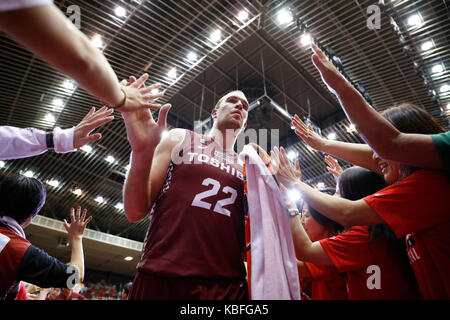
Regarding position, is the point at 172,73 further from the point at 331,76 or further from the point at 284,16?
the point at 331,76

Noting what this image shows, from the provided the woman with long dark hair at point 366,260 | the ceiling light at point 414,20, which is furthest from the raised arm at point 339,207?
the ceiling light at point 414,20

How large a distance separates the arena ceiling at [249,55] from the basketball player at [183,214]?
3875 mm

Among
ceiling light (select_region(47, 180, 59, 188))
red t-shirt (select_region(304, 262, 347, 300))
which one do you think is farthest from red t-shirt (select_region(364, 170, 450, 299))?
ceiling light (select_region(47, 180, 59, 188))

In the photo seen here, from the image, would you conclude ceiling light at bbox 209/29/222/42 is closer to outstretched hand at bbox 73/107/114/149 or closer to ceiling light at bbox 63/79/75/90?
ceiling light at bbox 63/79/75/90

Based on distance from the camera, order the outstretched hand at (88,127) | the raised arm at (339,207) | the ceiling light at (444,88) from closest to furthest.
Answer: the raised arm at (339,207), the outstretched hand at (88,127), the ceiling light at (444,88)

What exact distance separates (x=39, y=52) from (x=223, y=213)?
0.95 meters

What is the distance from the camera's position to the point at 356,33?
475 centimetres

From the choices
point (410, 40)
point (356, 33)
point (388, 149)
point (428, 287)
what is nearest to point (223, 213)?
point (388, 149)

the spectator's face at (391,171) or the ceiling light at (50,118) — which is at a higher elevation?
the ceiling light at (50,118)

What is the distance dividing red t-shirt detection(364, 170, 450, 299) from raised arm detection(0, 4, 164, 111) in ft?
4.09

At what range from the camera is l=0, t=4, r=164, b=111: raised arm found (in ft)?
2.20

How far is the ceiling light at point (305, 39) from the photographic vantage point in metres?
4.76

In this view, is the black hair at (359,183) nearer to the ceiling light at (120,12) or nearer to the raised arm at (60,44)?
the raised arm at (60,44)

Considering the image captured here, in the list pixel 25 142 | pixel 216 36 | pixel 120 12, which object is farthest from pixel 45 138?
pixel 216 36
